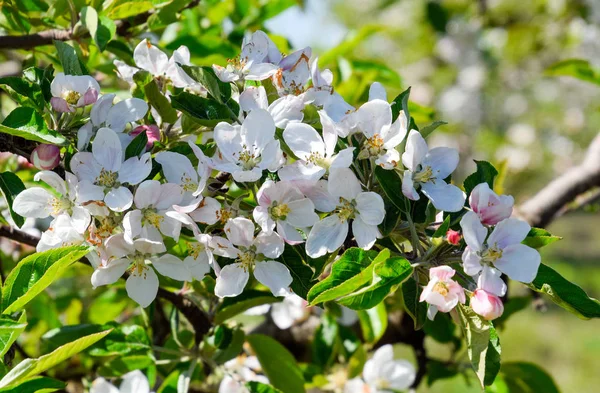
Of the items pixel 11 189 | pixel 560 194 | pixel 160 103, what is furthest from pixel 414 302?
pixel 560 194

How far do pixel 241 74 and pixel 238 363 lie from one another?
70 cm

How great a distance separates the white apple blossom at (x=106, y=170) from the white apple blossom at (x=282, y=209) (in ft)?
0.50

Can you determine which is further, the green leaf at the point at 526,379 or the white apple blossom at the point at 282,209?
the green leaf at the point at 526,379

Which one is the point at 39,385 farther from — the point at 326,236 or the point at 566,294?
the point at 566,294

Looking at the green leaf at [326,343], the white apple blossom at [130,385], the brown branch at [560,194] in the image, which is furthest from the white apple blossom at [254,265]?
the brown branch at [560,194]

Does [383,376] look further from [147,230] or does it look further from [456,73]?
[456,73]

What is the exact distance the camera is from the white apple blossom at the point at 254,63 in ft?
3.03

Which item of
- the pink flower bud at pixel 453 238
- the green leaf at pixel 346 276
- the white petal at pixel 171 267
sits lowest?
the white petal at pixel 171 267

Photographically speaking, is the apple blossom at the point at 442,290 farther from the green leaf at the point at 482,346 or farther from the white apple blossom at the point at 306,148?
the white apple blossom at the point at 306,148

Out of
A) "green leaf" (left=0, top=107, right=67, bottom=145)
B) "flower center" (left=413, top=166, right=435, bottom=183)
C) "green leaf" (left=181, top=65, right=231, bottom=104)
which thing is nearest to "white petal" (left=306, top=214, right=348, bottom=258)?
"flower center" (left=413, top=166, right=435, bottom=183)

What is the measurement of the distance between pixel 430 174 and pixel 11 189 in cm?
55

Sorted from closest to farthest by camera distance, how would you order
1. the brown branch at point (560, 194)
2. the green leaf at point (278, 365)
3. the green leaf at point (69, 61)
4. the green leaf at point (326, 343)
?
the green leaf at point (69, 61)
the green leaf at point (278, 365)
the green leaf at point (326, 343)
the brown branch at point (560, 194)

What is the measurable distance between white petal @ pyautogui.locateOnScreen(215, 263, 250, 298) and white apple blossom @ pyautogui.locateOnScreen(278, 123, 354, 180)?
0.44 ft

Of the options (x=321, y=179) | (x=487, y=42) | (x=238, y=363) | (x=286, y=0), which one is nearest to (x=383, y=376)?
(x=238, y=363)
